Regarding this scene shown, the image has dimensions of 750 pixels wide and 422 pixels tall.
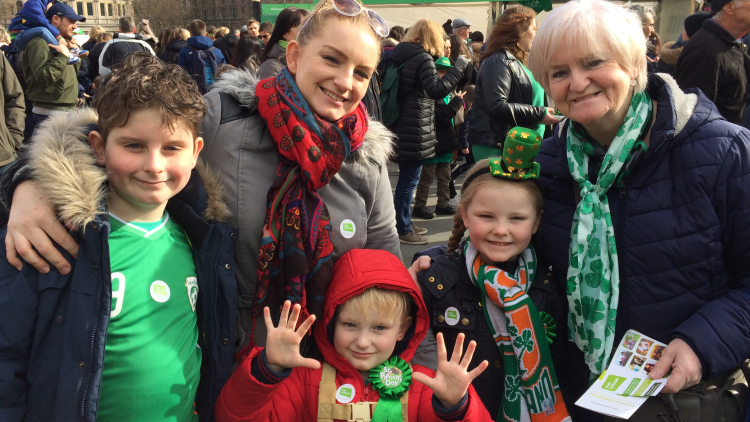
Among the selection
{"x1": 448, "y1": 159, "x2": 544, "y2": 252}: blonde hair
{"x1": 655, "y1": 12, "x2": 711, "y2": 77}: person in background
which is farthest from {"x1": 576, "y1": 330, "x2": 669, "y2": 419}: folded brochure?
{"x1": 655, "y1": 12, "x2": 711, "y2": 77}: person in background

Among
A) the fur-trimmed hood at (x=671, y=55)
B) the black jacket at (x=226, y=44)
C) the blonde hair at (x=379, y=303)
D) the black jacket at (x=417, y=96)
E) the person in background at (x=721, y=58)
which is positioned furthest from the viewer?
the black jacket at (x=226, y=44)

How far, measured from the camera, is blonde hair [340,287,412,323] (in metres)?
2.01

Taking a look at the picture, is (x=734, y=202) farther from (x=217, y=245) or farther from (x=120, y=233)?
(x=120, y=233)

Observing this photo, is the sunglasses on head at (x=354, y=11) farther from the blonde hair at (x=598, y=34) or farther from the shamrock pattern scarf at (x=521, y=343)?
the shamrock pattern scarf at (x=521, y=343)

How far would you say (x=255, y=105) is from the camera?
1959mm

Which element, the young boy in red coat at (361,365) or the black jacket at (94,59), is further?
the black jacket at (94,59)

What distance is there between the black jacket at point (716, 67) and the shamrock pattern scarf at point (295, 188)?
3.69m

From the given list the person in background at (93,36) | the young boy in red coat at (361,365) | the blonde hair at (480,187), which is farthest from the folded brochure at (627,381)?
the person in background at (93,36)

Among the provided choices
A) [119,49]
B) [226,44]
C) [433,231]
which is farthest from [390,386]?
[226,44]

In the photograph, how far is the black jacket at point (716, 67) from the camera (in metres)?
4.42

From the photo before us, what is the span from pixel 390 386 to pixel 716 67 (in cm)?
398

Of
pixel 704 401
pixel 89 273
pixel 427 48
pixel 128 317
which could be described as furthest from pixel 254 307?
pixel 427 48

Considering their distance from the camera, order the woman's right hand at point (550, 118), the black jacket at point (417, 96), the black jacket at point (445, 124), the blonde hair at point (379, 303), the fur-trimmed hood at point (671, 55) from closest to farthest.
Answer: the blonde hair at point (379, 303) → the woman's right hand at point (550, 118) → the black jacket at point (417, 96) → the black jacket at point (445, 124) → the fur-trimmed hood at point (671, 55)

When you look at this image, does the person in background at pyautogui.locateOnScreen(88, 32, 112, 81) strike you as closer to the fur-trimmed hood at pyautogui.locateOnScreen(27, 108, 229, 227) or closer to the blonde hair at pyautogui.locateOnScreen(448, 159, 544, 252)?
the fur-trimmed hood at pyautogui.locateOnScreen(27, 108, 229, 227)
